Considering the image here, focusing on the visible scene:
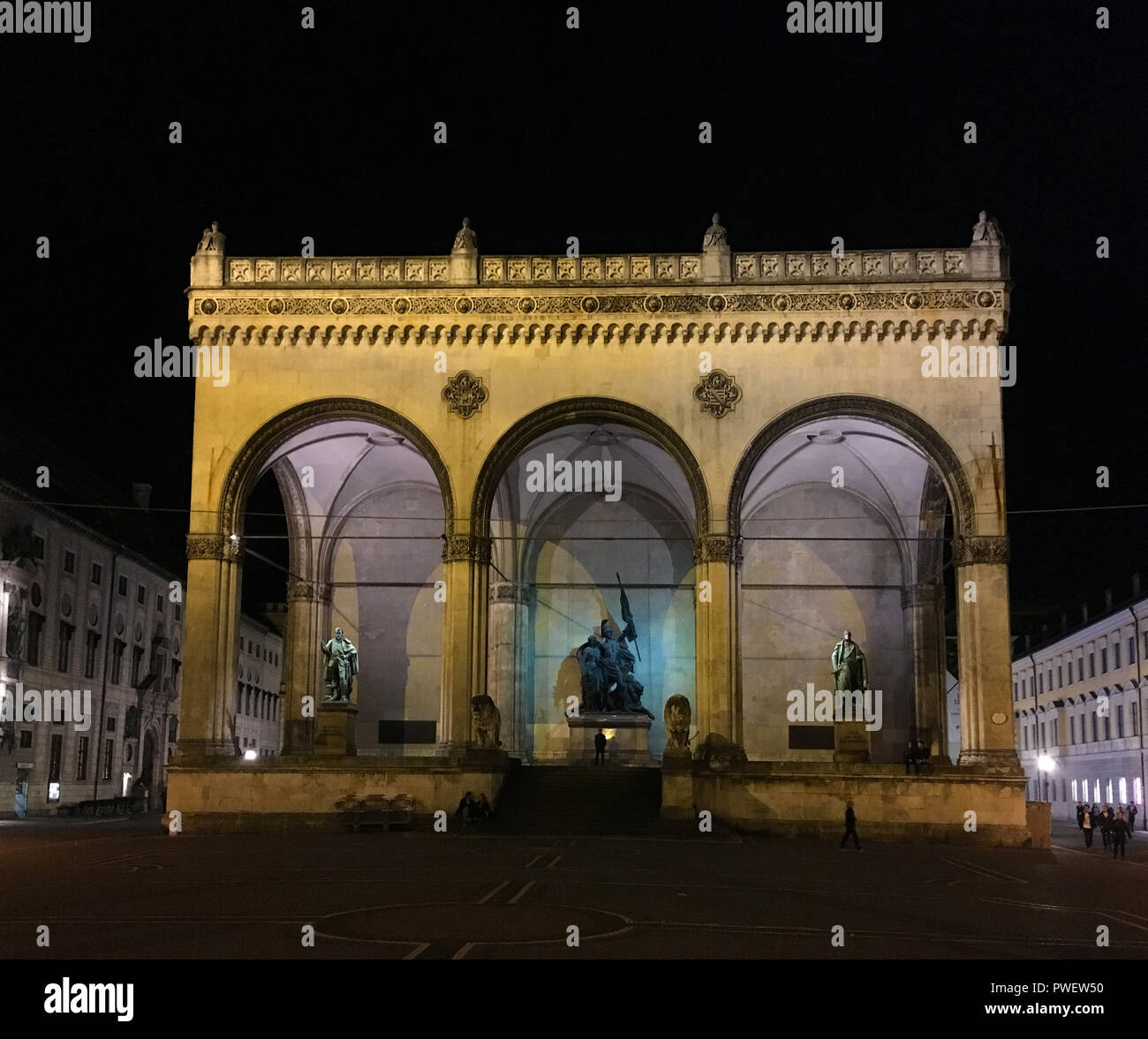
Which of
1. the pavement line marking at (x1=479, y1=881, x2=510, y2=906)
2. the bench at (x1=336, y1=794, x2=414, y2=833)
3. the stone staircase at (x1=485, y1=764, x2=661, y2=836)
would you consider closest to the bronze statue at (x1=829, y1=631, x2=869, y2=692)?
the stone staircase at (x1=485, y1=764, x2=661, y2=836)

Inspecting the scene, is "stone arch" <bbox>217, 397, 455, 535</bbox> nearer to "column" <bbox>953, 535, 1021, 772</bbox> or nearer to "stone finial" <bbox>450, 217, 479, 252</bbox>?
"stone finial" <bbox>450, 217, 479, 252</bbox>

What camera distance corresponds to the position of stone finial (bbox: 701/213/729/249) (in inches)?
1239

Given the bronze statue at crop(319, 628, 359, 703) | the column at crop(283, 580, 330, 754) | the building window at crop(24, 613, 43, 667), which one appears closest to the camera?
the bronze statue at crop(319, 628, 359, 703)

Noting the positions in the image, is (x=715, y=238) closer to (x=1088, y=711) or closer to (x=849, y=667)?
(x=849, y=667)

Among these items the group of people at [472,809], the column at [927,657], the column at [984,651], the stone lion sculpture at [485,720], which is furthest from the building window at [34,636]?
the column at [984,651]

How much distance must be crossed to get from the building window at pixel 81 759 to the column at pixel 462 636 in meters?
21.2

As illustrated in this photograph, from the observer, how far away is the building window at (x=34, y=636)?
139 feet

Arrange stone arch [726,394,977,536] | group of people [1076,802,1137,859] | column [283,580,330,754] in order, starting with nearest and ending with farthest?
1. group of people [1076,802,1137,859]
2. stone arch [726,394,977,536]
3. column [283,580,330,754]

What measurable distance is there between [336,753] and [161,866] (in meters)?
10.5

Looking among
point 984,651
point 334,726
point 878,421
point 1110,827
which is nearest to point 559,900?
point 984,651

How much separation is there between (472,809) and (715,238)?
14534 millimetres

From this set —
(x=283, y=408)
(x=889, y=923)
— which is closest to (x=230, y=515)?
(x=283, y=408)

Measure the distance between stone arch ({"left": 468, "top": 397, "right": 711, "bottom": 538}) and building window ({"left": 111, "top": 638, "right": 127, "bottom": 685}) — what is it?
24024 millimetres

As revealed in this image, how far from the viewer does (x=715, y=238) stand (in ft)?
103
